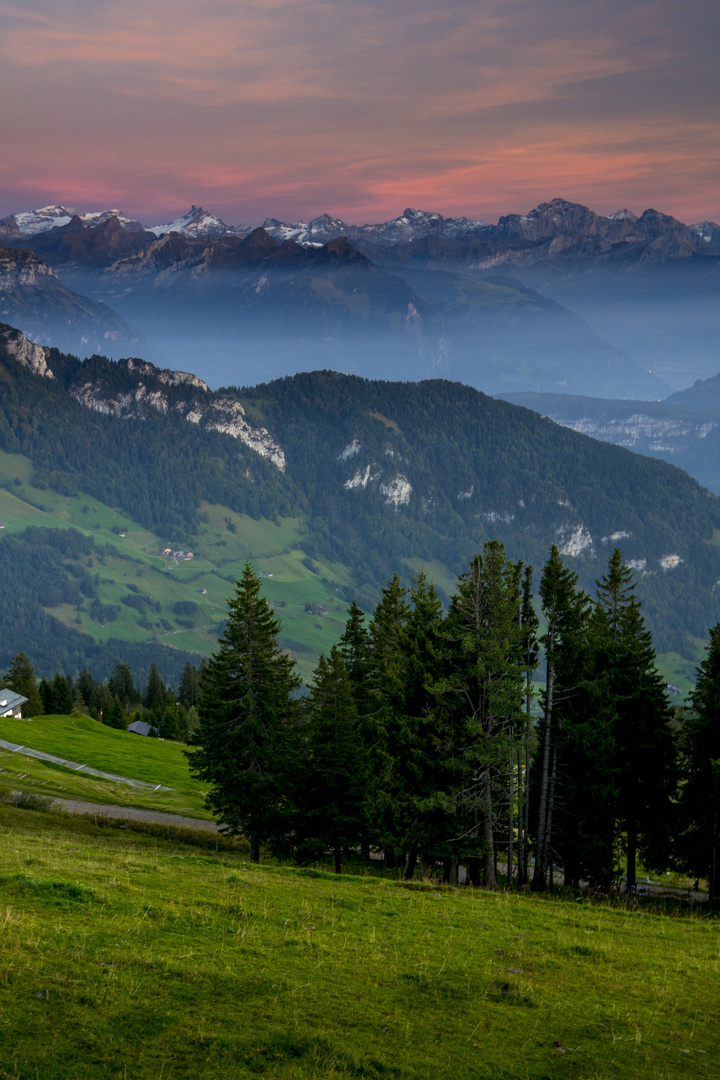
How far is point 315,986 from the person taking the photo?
592 inches

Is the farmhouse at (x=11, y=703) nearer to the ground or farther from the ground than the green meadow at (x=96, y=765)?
farther from the ground

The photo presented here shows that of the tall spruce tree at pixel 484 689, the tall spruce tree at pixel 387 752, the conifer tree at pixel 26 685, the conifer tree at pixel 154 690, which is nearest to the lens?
the tall spruce tree at pixel 484 689

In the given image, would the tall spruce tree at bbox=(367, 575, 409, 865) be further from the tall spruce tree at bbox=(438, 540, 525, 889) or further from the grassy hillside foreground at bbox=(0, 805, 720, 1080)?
the grassy hillside foreground at bbox=(0, 805, 720, 1080)

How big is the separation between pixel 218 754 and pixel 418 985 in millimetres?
28452

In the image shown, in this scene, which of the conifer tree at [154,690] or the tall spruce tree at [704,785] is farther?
the conifer tree at [154,690]

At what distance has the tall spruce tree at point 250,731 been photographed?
1657 inches

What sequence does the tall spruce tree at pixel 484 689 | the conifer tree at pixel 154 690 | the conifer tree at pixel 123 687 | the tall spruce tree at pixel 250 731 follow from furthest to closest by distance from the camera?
1. the conifer tree at pixel 123 687
2. the conifer tree at pixel 154 690
3. the tall spruce tree at pixel 250 731
4. the tall spruce tree at pixel 484 689

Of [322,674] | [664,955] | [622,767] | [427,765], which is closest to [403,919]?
[664,955]

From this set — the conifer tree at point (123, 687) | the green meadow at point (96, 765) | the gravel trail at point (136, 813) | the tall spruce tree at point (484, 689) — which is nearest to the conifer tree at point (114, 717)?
the green meadow at point (96, 765)

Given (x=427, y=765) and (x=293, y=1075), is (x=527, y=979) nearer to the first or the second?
(x=293, y=1075)

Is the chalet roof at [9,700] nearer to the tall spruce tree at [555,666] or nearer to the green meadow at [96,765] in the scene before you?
the green meadow at [96,765]

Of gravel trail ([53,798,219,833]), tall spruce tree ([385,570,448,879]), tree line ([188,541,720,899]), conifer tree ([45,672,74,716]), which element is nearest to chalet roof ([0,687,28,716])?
conifer tree ([45,672,74,716])

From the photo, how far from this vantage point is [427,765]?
122 ft

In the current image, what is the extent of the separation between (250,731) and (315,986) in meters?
28.3
